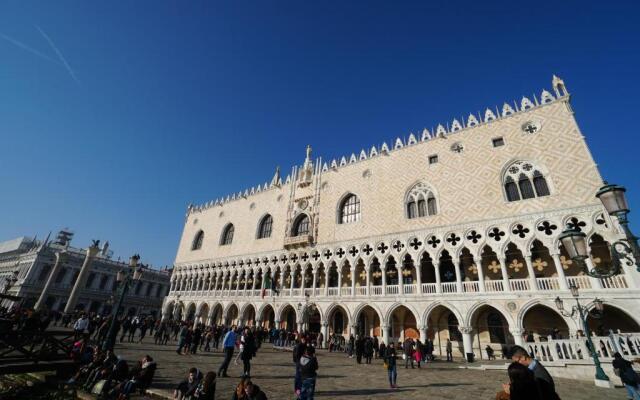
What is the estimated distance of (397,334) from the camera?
57.7 ft

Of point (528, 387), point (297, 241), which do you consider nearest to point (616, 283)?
point (528, 387)

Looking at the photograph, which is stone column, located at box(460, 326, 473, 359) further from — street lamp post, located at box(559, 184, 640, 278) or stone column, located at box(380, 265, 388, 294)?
street lamp post, located at box(559, 184, 640, 278)

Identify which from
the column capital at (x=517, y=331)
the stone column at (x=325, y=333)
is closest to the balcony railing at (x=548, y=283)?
the column capital at (x=517, y=331)

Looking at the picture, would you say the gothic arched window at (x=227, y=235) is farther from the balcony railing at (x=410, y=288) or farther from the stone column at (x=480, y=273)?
the stone column at (x=480, y=273)

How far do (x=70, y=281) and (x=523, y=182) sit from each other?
50.1 m

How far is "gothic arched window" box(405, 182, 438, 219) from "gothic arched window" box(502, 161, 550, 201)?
13.2 feet

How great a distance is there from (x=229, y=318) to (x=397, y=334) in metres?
16.9

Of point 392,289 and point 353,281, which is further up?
point 353,281

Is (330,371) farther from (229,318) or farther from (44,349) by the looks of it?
(229,318)

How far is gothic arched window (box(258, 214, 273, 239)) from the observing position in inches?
1069

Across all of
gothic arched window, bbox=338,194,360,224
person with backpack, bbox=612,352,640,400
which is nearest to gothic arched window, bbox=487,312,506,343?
person with backpack, bbox=612,352,640,400

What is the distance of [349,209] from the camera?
22.3 m

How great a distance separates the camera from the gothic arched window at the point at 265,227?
2714 cm

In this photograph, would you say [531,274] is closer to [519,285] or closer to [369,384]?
[519,285]
